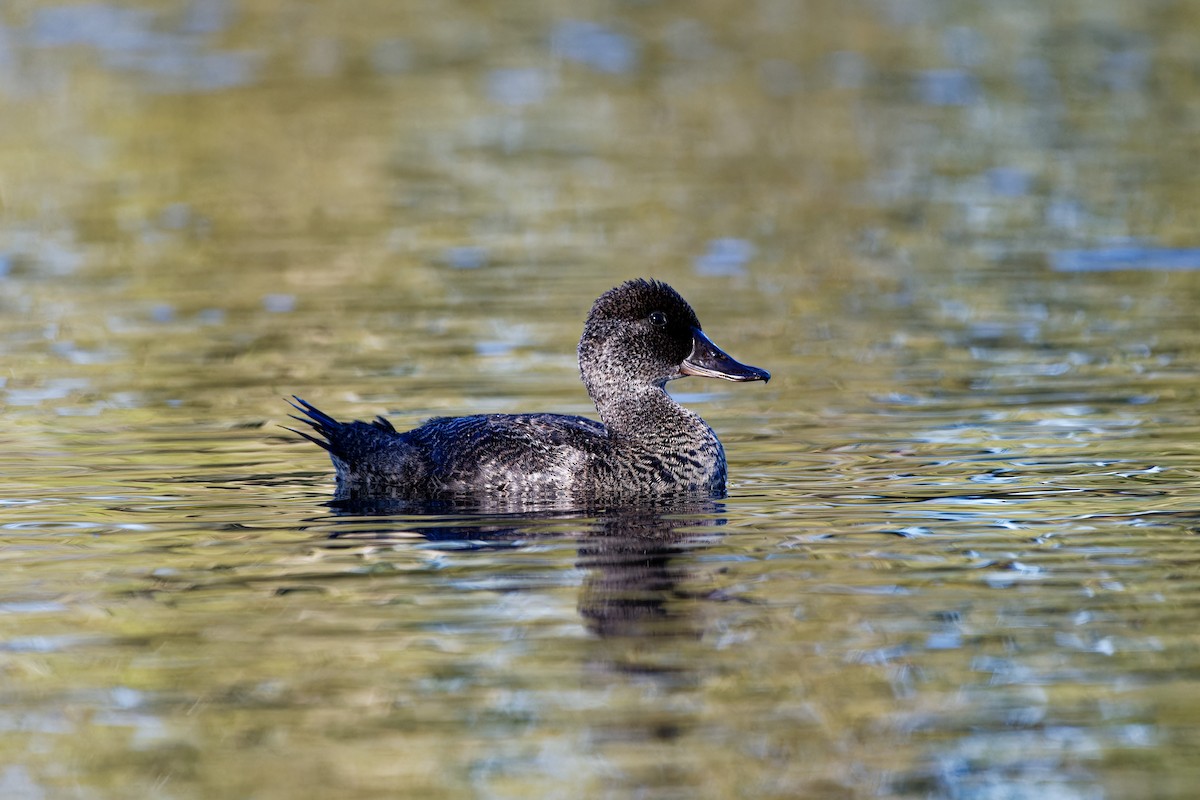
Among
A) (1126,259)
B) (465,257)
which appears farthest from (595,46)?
(1126,259)

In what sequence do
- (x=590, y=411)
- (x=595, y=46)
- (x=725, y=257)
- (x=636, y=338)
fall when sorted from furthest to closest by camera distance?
1. (x=595, y=46)
2. (x=725, y=257)
3. (x=590, y=411)
4. (x=636, y=338)

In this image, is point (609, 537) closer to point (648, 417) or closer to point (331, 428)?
point (648, 417)

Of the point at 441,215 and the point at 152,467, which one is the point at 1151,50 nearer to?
the point at 441,215

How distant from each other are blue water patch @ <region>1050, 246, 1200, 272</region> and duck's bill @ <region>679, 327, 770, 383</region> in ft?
21.3

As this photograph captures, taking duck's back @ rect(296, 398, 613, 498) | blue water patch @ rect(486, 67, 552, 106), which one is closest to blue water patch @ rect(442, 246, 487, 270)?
duck's back @ rect(296, 398, 613, 498)

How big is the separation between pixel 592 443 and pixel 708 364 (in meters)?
1.04

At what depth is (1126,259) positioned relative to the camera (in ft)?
55.5

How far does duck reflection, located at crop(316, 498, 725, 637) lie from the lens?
8.01 metres

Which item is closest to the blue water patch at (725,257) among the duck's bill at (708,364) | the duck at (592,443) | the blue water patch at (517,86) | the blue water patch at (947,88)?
the duck's bill at (708,364)

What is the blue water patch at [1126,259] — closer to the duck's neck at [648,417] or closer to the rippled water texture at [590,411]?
the rippled water texture at [590,411]

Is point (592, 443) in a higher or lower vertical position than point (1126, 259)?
lower

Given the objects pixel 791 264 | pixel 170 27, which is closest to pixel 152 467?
pixel 791 264

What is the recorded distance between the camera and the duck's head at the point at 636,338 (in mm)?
10820

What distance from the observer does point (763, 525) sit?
31.0ft
